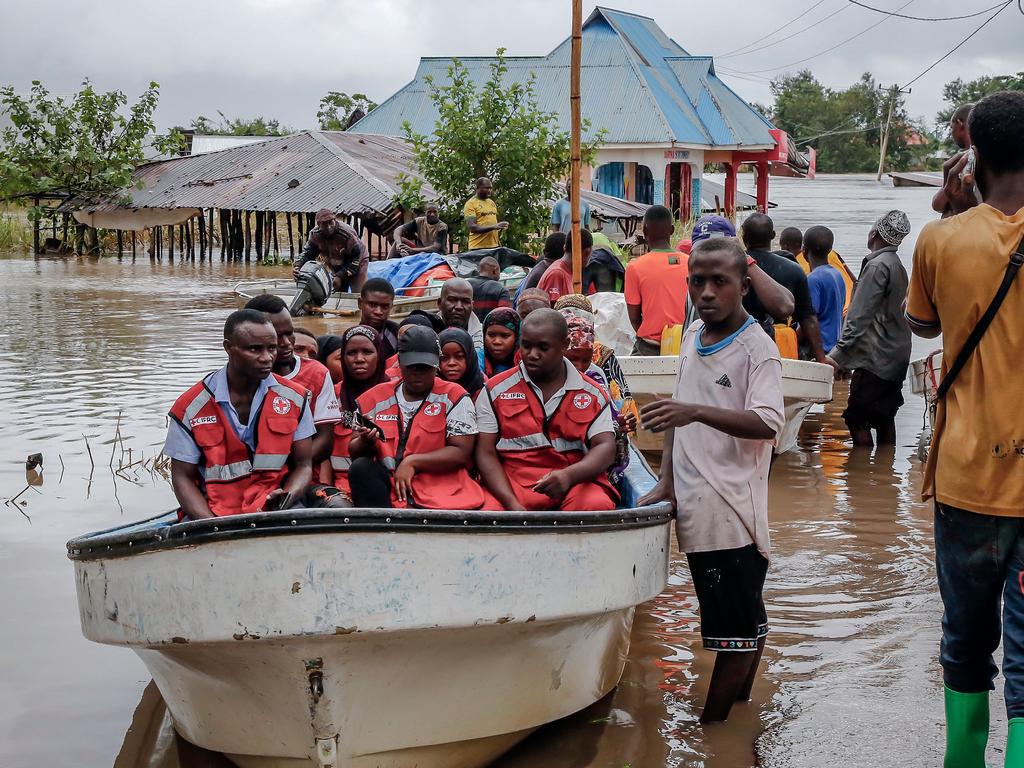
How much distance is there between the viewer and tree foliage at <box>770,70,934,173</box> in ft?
254

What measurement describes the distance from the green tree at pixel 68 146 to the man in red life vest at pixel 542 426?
30.7m

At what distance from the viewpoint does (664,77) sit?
31.1 metres

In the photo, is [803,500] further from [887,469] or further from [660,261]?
[660,261]

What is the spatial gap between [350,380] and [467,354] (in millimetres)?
570

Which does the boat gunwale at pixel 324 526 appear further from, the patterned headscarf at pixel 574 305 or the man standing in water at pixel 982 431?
the patterned headscarf at pixel 574 305

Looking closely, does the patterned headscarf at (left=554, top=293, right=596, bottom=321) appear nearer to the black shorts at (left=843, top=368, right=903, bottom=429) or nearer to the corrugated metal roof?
the black shorts at (left=843, top=368, right=903, bottom=429)

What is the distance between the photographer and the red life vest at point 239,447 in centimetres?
418

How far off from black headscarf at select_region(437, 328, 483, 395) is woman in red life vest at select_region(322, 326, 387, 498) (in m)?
0.34

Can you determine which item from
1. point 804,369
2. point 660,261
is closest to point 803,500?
point 804,369

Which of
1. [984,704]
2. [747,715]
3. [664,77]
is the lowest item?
[747,715]

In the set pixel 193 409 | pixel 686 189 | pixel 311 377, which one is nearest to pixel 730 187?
pixel 686 189

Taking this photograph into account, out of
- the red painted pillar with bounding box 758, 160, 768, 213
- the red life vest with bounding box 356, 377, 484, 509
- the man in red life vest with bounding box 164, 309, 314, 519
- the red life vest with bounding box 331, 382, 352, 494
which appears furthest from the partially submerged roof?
the man in red life vest with bounding box 164, 309, 314, 519

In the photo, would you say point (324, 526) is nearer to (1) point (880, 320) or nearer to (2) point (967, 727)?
(2) point (967, 727)

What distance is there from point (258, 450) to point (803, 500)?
14.9 ft
